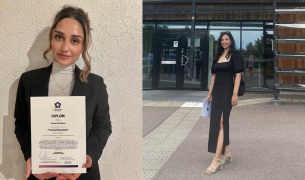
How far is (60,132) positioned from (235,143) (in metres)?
6.20

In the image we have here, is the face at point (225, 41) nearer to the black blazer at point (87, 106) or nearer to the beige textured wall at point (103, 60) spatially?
the beige textured wall at point (103, 60)

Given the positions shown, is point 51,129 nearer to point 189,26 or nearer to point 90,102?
point 90,102

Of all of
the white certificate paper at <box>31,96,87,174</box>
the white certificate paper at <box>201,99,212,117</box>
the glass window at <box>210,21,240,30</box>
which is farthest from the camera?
the glass window at <box>210,21,240,30</box>

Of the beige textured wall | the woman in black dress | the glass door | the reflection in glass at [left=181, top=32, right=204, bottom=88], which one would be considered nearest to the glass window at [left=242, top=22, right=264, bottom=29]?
the reflection in glass at [left=181, top=32, right=204, bottom=88]

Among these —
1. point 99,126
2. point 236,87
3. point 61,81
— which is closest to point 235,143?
point 236,87

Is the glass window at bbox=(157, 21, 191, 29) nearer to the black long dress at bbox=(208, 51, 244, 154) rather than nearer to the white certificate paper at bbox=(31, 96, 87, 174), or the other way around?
the black long dress at bbox=(208, 51, 244, 154)

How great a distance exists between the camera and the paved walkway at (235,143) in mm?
5445

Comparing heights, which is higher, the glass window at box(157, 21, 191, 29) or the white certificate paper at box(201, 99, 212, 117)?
the glass window at box(157, 21, 191, 29)

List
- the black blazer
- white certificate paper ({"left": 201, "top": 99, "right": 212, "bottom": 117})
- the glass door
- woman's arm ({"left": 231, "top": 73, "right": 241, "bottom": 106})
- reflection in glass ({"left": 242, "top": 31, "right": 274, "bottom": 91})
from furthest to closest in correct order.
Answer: the glass door → reflection in glass ({"left": 242, "top": 31, "right": 274, "bottom": 91}) → white certificate paper ({"left": 201, "top": 99, "right": 212, "bottom": 117}) → woman's arm ({"left": 231, "top": 73, "right": 241, "bottom": 106}) → the black blazer

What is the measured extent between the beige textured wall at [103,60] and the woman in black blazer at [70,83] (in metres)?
0.16

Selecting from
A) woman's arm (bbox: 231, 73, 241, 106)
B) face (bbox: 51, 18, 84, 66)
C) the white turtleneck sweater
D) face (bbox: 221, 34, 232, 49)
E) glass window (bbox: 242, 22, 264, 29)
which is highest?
glass window (bbox: 242, 22, 264, 29)

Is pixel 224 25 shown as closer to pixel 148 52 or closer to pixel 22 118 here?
pixel 148 52

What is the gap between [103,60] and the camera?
6.46 ft

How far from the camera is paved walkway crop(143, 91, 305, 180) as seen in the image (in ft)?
17.9
